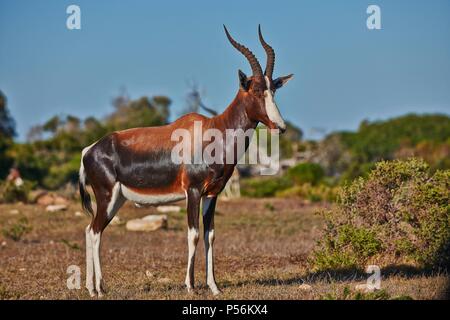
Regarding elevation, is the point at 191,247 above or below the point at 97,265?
above

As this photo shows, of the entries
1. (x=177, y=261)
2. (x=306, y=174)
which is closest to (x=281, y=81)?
(x=177, y=261)

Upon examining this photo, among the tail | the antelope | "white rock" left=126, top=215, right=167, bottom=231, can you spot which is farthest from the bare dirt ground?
the tail

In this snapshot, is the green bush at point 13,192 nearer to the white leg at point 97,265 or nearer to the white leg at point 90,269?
the white leg at point 90,269

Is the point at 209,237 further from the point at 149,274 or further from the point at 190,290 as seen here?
the point at 149,274

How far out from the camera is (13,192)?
2544cm

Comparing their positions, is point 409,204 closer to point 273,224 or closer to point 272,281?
point 272,281

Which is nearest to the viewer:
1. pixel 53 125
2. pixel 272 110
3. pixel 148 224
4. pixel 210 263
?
pixel 272 110

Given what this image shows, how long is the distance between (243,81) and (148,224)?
11048 mm

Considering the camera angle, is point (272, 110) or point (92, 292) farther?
point (92, 292)

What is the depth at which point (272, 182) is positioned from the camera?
36781 millimetres

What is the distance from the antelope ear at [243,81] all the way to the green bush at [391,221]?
3.49 metres

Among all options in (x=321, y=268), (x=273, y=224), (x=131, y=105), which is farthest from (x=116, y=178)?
(x=131, y=105)

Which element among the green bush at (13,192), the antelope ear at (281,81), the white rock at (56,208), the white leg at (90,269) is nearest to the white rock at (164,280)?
the white leg at (90,269)

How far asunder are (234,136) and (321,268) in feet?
11.2
